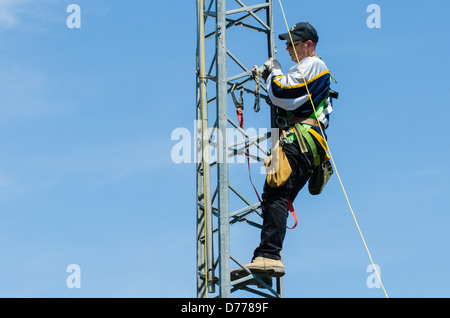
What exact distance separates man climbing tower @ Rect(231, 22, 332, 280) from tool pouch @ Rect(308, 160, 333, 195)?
0.04ft

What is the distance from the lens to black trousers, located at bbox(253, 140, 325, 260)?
9055 mm

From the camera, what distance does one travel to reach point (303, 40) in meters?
9.71

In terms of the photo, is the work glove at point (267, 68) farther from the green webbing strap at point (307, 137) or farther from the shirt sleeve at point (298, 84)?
the green webbing strap at point (307, 137)

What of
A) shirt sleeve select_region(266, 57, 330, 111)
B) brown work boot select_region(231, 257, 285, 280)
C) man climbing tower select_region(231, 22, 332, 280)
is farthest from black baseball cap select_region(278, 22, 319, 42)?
brown work boot select_region(231, 257, 285, 280)

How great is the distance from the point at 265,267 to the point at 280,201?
0.73 metres

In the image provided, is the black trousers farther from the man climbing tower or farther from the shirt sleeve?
the shirt sleeve

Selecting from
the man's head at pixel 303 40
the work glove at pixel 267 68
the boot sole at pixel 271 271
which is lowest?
the boot sole at pixel 271 271

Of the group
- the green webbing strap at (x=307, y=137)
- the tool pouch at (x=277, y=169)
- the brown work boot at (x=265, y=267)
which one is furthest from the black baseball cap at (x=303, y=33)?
the brown work boot at (x=265, y=267)

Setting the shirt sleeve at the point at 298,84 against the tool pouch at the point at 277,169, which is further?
the shirt sleeve at the point at 298,84

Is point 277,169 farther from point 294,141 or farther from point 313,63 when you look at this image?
point 313,63

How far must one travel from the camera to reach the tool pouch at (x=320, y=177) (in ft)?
31.3

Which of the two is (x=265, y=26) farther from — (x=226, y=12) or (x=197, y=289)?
(x=197, y=289)
